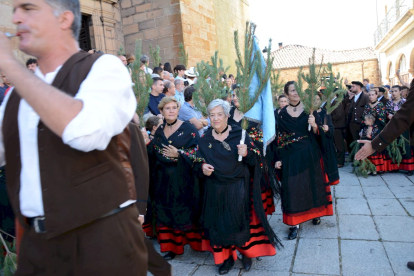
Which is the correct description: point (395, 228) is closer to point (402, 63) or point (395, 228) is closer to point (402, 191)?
point (402, 191)

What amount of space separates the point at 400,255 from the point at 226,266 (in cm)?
176

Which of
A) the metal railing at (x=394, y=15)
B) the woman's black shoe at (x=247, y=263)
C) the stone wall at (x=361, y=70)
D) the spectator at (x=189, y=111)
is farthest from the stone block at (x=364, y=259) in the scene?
the stone wall at (x=361, y=70)

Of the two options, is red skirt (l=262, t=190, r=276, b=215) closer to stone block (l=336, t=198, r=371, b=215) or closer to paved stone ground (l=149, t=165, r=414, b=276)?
paved stone ground (l=149, t=165, r=414, b=276)

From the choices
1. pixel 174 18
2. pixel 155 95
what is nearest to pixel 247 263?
pixel 155 95

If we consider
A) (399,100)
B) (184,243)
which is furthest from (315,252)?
(399,100)

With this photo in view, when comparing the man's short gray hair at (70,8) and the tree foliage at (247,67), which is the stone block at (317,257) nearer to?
the tree foliage at (247,67)

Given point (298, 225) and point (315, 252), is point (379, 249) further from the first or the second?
point (298, 225)

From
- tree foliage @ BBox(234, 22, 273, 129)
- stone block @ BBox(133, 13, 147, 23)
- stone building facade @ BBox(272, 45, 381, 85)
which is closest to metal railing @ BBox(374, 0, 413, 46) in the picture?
stone building facade @ BBox(272, 45, 381, 85)

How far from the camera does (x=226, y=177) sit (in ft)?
11.4

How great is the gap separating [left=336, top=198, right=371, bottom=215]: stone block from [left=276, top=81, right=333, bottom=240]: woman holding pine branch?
0.66m

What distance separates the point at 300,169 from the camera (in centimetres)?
439

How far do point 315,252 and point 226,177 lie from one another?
132 cm

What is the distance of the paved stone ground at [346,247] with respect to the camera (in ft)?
11.0

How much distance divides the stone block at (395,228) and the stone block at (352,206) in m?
0.33
